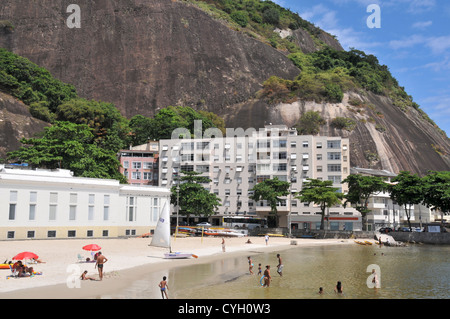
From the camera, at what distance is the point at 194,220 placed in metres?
95.9

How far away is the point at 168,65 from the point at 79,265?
129464mm

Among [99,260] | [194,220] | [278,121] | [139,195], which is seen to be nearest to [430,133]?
[278,121]

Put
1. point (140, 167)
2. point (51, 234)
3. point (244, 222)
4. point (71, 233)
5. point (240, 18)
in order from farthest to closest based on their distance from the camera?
point (240, 18), point (140, 167), point (244, 222), point (71, 233), point (51, 234)

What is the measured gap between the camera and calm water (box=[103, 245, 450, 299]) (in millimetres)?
26328

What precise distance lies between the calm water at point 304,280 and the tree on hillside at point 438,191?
99.5 feet

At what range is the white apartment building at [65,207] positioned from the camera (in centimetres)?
4947

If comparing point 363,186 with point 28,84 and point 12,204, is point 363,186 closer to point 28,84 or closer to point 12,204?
point 12,204

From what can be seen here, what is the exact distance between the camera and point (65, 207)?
53.6m

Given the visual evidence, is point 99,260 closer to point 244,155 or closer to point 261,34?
point 244,155

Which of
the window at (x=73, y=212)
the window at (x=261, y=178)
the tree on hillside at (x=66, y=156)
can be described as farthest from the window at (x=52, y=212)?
the window at (x=261, y=178)

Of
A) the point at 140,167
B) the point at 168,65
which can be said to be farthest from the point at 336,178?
the point at 168,65

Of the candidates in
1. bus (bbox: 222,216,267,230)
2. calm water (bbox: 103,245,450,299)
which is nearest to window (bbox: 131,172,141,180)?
bus (bbox: 222,216,267,230)

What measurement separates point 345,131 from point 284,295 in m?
112

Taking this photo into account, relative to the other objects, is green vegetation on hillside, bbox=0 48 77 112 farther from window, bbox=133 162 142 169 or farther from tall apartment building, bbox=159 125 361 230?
tall apartment building, bbox=159 125 361 230
